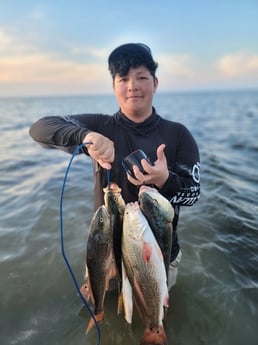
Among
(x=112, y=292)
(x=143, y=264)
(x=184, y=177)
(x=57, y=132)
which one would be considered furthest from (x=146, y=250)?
(x=112, y=292)

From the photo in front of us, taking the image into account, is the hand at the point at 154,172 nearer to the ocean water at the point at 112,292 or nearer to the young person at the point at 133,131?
the young person at the point at 133,131

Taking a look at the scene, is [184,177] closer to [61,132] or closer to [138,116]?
[138,116]

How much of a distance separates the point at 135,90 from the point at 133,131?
466 mm

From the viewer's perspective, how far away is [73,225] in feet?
22.6

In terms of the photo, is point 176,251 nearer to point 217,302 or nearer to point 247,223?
point 217,302

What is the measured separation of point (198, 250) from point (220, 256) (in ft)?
1.41

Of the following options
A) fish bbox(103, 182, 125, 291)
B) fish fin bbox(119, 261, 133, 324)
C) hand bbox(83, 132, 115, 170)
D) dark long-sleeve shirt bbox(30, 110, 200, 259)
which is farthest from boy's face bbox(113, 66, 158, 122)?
fish fin bbox(119, 261, 133, 324)

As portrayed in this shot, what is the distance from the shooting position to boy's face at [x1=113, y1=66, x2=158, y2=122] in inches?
128

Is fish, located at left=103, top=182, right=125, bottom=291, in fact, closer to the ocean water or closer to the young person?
the young person

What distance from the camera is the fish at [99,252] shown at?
94.5 inches

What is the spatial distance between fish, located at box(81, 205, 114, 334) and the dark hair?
1.67m

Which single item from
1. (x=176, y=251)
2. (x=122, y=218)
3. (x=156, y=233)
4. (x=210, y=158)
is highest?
(x=122, y=218)

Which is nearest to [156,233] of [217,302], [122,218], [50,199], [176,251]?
[122,218]

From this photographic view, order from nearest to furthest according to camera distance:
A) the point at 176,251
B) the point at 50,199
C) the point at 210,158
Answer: the point at 176,251 < the point at 50,199 < the point at 210,158
